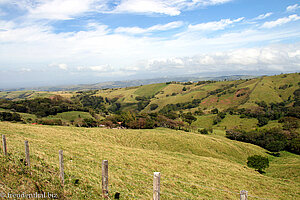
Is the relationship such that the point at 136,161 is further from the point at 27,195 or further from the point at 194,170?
the point at 27,195

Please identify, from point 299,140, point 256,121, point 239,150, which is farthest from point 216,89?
point 239,150

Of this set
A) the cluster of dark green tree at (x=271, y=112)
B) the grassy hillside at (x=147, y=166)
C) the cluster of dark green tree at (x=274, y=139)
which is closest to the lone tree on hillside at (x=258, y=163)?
the grassy hillside at (x=147, y=166)

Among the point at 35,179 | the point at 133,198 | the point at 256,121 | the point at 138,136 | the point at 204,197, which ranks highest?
the point at 35,179

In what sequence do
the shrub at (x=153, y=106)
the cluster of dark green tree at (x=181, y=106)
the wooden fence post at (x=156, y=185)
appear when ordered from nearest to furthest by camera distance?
the wooden fence post at (x=156, y=185), the cluster of dark green tree at (x=181, y=106), the shrub at (x=153, y=106)

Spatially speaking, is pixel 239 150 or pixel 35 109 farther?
pixel 35 109

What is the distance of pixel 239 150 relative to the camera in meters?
47.6

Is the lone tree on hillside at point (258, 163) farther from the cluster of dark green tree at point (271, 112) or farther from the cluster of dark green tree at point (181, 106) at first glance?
the cluster of dark green tree at point (181, 106)

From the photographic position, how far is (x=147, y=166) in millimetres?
20719

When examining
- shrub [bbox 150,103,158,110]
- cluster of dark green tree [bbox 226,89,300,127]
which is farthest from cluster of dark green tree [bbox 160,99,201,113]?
cluster of dark green tree [bbox 226,89,300,127]

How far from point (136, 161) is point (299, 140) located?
64.3 meters

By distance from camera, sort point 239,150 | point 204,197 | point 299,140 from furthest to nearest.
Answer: point 299,140
point 239,150
point 204,197

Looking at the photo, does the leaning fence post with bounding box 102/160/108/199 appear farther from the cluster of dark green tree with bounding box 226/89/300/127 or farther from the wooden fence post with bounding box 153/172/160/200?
the cluster of dark green tree with bounding box 226/89/300/127

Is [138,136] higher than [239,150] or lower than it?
higher

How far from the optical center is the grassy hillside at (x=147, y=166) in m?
12.4
